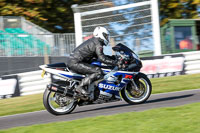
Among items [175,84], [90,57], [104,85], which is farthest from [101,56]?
[175,84]

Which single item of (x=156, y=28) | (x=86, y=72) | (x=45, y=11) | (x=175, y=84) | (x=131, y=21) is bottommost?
(x=175, y=84)

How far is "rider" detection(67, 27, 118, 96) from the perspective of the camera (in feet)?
23.9

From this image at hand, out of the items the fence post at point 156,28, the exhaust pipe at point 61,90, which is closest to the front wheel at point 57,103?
the exhaust pipe at point 61,90

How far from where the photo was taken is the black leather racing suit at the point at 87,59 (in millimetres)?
7277

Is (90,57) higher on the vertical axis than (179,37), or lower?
lower

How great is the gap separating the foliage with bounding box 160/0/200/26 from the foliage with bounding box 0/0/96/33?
4879 mm

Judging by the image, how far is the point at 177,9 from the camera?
20875 mm

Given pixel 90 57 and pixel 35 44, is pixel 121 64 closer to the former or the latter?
pixel 90 57

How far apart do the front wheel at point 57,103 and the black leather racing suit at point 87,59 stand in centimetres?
49

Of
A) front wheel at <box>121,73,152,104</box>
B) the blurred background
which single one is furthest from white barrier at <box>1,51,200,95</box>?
front wheel at <box>121,73,152,104</box>

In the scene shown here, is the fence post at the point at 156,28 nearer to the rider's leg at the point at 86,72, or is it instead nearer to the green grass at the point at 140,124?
the rider's leg at the point at 86,72

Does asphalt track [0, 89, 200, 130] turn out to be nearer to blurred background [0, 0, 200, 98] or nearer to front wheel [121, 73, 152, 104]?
front wheel [121, 73, 152, 104]

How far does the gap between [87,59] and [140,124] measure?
2.52 meters

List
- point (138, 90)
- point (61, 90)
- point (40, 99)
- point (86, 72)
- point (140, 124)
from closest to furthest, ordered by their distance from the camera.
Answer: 1. point (140, 124)
2. point (61, 90)
3. point (86, 72)
4. point (138, 90)
5. point (40, 99)
